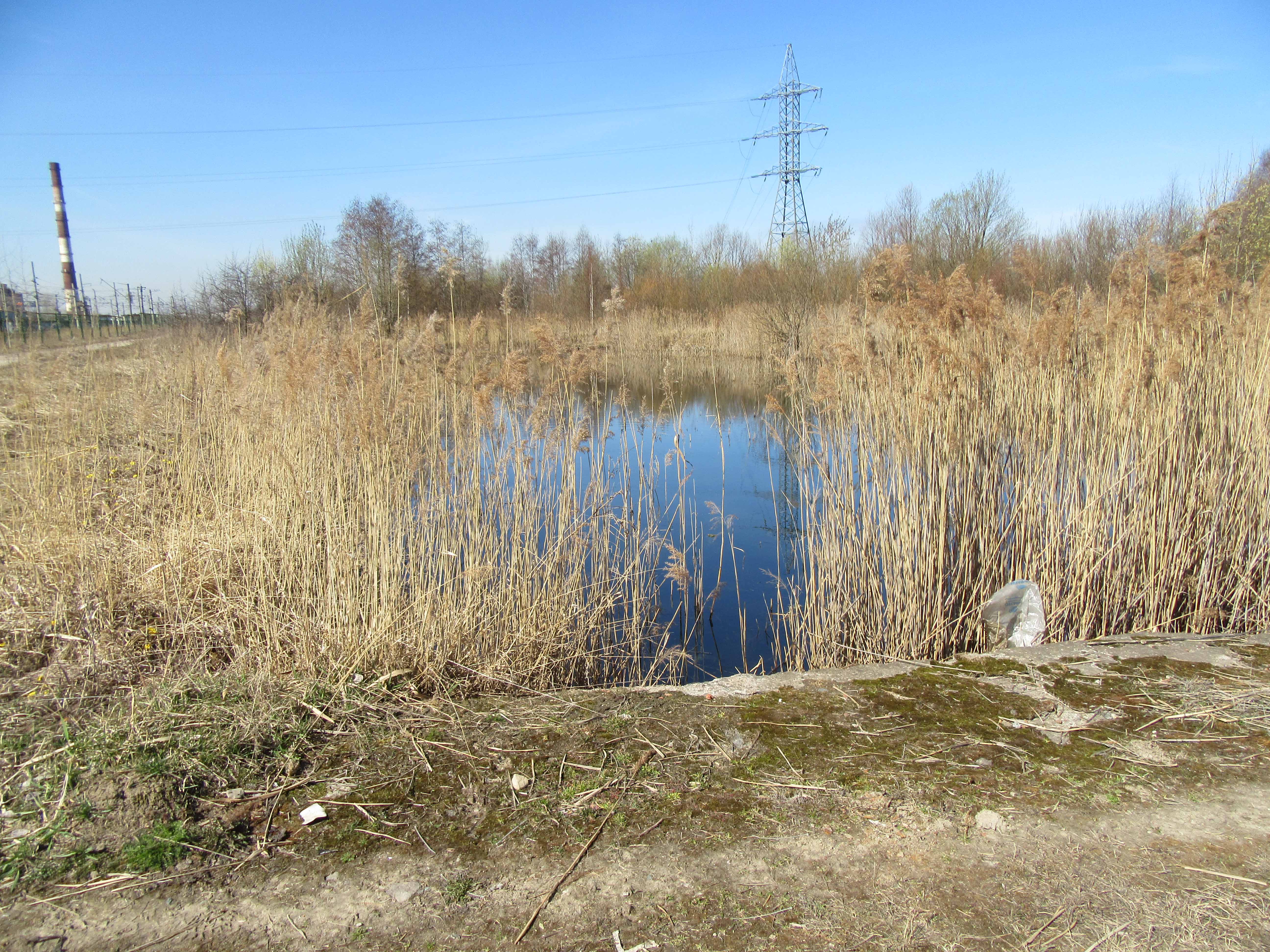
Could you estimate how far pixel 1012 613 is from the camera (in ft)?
11.1

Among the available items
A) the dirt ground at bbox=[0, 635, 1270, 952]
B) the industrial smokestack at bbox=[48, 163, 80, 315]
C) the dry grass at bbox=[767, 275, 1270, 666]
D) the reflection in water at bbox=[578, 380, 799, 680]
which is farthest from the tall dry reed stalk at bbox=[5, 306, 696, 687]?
the industrial smokestack at bbox=[48, 163, 80, 315]

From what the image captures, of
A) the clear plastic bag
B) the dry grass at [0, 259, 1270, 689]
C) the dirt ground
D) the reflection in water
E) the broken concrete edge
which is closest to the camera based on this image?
the dirt ground

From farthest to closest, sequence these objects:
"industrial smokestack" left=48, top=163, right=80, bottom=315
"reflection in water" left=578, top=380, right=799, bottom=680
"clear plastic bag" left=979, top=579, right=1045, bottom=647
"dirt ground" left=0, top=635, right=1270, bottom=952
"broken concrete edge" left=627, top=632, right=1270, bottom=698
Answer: "industrial smokestack" left=48, top=163, right=80, bottom=315 → "reflection in water" left=578, top=380, right=799, bottom=680 → "clear plastic bag" left=979, top=579, right=1045, bottom=647 → "broken concrete edge" left=627, top=632, right=1270, bottom=698 → "dirt ground" left=0, top=635, right=1270, bottom=952

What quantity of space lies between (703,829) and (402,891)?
2.56ft

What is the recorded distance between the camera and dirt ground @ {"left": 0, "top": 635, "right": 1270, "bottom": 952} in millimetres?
1647

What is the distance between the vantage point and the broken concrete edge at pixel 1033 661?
285 cm

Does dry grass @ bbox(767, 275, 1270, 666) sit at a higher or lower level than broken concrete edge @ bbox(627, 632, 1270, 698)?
higher

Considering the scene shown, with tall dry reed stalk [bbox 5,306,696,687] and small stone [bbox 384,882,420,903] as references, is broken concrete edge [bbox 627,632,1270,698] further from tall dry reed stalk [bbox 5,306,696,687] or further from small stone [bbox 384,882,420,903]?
small stone [bbox 384,882,420,903]

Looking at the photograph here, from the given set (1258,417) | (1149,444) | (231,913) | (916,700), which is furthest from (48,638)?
(1258,417)

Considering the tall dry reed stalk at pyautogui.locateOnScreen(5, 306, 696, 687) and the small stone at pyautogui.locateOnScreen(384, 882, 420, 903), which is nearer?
the small stone at pyautogui.locateOnScreen(384, 882, 420, 903)

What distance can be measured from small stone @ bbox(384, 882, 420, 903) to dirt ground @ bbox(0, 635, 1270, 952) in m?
0.02

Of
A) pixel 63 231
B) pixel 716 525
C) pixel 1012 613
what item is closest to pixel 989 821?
pixel 1012 613

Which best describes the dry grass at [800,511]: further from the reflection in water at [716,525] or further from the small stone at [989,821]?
the small stone at [989,821]

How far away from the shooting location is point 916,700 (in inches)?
107
